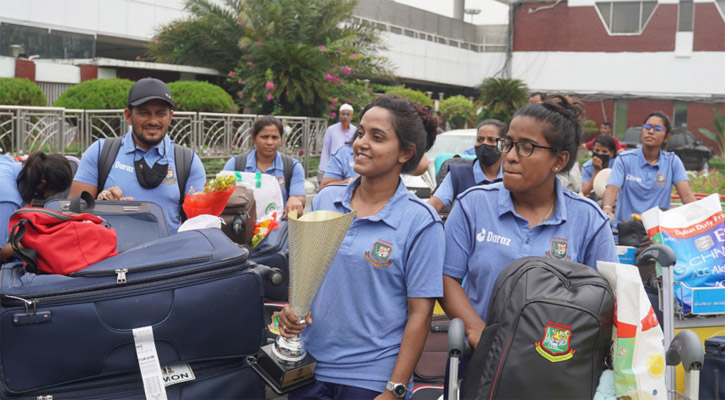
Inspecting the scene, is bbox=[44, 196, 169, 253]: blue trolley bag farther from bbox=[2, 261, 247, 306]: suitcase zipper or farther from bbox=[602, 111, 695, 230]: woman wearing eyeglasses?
bbox=[602, 111, 695, 230]: woman wearing eyeglasses

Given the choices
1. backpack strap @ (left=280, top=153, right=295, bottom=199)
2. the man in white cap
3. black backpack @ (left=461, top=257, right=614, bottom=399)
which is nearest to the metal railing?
the man in white cap

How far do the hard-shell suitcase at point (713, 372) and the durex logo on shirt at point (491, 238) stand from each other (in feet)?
6.09

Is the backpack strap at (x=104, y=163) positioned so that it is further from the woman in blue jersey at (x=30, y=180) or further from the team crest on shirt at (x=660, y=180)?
the team crest on shirt at (x=660, y=180)

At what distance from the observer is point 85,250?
9.18ft

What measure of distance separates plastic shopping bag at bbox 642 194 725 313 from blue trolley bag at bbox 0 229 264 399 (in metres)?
2.34

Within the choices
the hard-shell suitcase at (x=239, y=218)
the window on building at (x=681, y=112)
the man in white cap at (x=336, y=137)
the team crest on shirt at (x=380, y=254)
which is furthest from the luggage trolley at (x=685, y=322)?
the window on building at (x=681, y=112)

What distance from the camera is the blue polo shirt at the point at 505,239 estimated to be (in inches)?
117

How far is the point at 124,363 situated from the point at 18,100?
1396 centimetres

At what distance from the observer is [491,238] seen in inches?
117

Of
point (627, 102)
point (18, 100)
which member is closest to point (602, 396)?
point (18, 100)

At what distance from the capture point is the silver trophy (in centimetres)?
269

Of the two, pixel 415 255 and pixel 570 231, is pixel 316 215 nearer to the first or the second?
pixel 415 255

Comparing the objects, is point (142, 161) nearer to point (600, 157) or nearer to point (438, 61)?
point (600, 157)

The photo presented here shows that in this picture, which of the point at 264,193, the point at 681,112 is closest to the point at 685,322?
the point at 264,193
